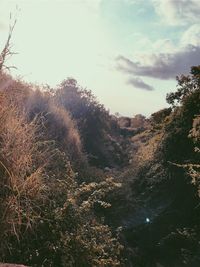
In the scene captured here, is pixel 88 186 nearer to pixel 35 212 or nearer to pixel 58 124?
pixel 35 212

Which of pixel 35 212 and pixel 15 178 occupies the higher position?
pixel 15 178

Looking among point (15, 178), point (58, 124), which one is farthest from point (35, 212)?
point (58, 124)

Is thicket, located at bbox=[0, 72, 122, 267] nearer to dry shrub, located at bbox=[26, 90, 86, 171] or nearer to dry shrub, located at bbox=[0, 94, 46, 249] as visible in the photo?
dry shrub, located at bbox=[0, 94, 46, 249]

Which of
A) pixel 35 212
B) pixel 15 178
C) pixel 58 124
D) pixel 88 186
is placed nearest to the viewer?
pixel 15 178

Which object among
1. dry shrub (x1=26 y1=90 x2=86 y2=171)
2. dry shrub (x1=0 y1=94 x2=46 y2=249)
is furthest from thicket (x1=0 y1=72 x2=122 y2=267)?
dry shrub (x1=26 y1=90 x2=86 y2=171)

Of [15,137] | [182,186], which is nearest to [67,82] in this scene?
[182,186]

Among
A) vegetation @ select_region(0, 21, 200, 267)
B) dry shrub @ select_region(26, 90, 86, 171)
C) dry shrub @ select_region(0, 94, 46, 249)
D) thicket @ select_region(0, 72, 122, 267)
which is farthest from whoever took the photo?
dry shrub @ select_region(26, 90, 86, 171)

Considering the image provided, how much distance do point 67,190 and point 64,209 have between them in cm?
68

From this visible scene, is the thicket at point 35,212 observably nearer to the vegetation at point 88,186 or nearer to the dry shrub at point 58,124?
the vegetation at point 88,186

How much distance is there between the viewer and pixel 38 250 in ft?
29.3

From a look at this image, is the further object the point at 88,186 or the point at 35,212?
the point at 88,186

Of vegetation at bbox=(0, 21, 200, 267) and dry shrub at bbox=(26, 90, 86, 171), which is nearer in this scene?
vegetation at bbox=(0, 21, 200, 267)

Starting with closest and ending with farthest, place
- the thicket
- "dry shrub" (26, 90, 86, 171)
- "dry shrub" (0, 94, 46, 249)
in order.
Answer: "dry shrub" (0, 94, 46, 249) < the thicket < "dry shrub" (26, 90, 86, 171)

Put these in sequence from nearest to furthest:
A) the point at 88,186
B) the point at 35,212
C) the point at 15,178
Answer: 1. the point at 15,178
2. the point at 35,212
3. the point at 88,186
